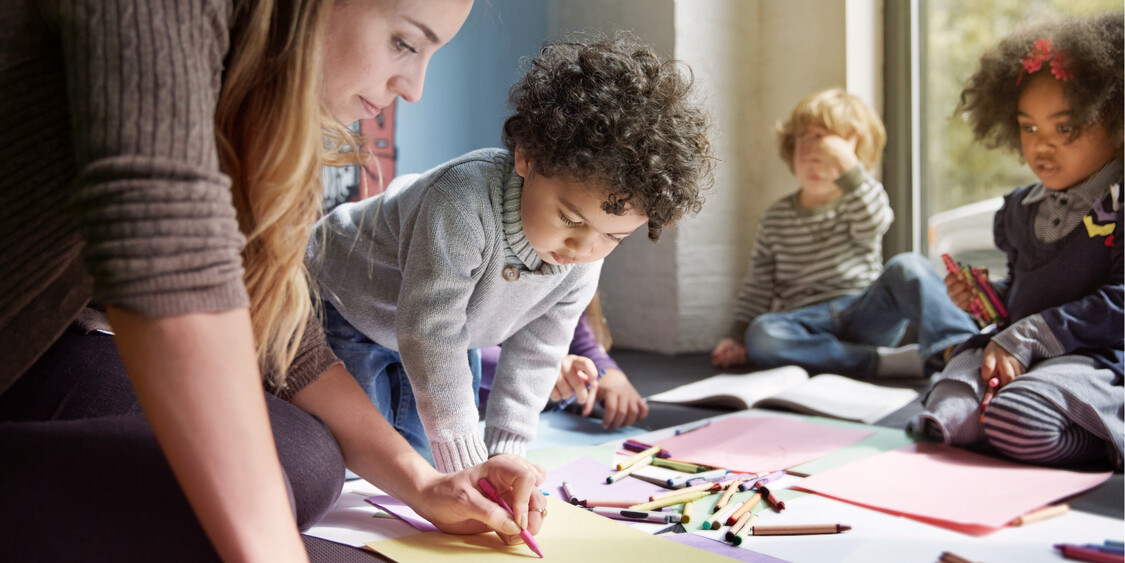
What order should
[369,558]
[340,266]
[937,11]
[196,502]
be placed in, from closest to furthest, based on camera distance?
1. [196,502]
2. [369,558]
3. [340,266]
4. [937,11]

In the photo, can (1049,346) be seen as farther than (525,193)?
Yes

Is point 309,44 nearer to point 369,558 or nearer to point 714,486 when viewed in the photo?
point 369,558

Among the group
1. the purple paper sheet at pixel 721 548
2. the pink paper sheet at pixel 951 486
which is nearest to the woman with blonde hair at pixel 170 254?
the purple paper sheet at pixel 721 548

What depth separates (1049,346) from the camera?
49.1 inches

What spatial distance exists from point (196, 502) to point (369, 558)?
0.33 m

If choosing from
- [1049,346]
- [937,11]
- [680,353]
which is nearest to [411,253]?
[1049,346]

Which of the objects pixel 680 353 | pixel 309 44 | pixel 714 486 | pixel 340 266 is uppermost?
pixel 309 44

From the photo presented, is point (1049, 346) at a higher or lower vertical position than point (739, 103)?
lower

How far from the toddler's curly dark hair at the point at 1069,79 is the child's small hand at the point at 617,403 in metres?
0.82

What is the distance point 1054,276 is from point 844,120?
840 millimetres

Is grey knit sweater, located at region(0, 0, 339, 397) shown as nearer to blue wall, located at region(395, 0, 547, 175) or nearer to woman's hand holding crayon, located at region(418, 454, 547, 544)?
woman's hand holding crayon, located at region(418, 454, 547, 544)

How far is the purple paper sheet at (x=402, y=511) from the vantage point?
778mm

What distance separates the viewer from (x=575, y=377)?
4.00ft

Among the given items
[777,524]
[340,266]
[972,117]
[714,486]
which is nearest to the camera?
[777,524]
